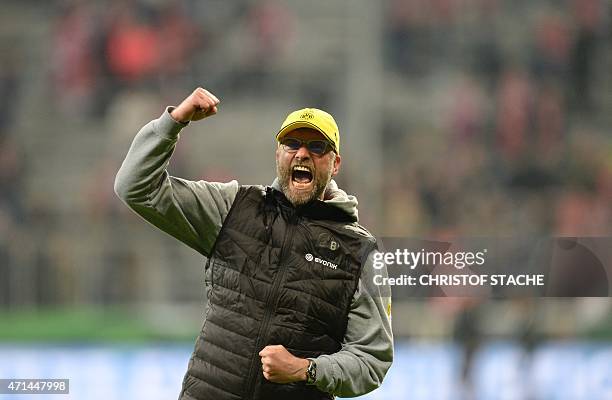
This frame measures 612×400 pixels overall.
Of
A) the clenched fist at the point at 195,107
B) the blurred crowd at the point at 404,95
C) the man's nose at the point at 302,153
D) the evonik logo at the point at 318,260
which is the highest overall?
the blurred crowd at the point at 404,95

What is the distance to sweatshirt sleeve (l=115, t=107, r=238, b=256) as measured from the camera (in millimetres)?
3311

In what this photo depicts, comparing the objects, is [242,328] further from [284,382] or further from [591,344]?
[591,344]

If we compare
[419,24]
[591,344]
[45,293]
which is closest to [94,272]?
[45,293]

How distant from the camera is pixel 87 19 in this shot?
993 centimetres

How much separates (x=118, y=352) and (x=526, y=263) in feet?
9.41

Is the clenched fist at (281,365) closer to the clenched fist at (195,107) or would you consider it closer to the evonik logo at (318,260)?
the evonik logo at (318,260)

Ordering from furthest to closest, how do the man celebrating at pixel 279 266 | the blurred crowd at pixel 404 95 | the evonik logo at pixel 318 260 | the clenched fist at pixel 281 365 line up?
the blurred crowd at pixel 404 95 < the evonik logo at pixel 318 260 < the man celebrating at pixel 279 266 < the clenched fist at pixel 281 365

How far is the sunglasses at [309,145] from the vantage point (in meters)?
3.52

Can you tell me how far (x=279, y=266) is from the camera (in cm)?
344

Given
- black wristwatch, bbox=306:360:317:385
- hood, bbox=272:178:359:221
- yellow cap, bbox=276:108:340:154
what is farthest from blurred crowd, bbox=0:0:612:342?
black wristwatch, bbox=306:360:317:385

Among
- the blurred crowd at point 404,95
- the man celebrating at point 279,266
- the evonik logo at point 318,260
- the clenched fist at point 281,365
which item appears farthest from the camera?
the blurred crowd at point 404,95

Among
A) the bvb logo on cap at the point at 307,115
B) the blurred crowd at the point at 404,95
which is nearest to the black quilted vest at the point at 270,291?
the bvb logo on cap at the point at 307,115

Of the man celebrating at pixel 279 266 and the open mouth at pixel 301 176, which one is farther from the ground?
the open mouth at pixel 301 176

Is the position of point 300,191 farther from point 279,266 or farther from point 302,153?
point 279,266
